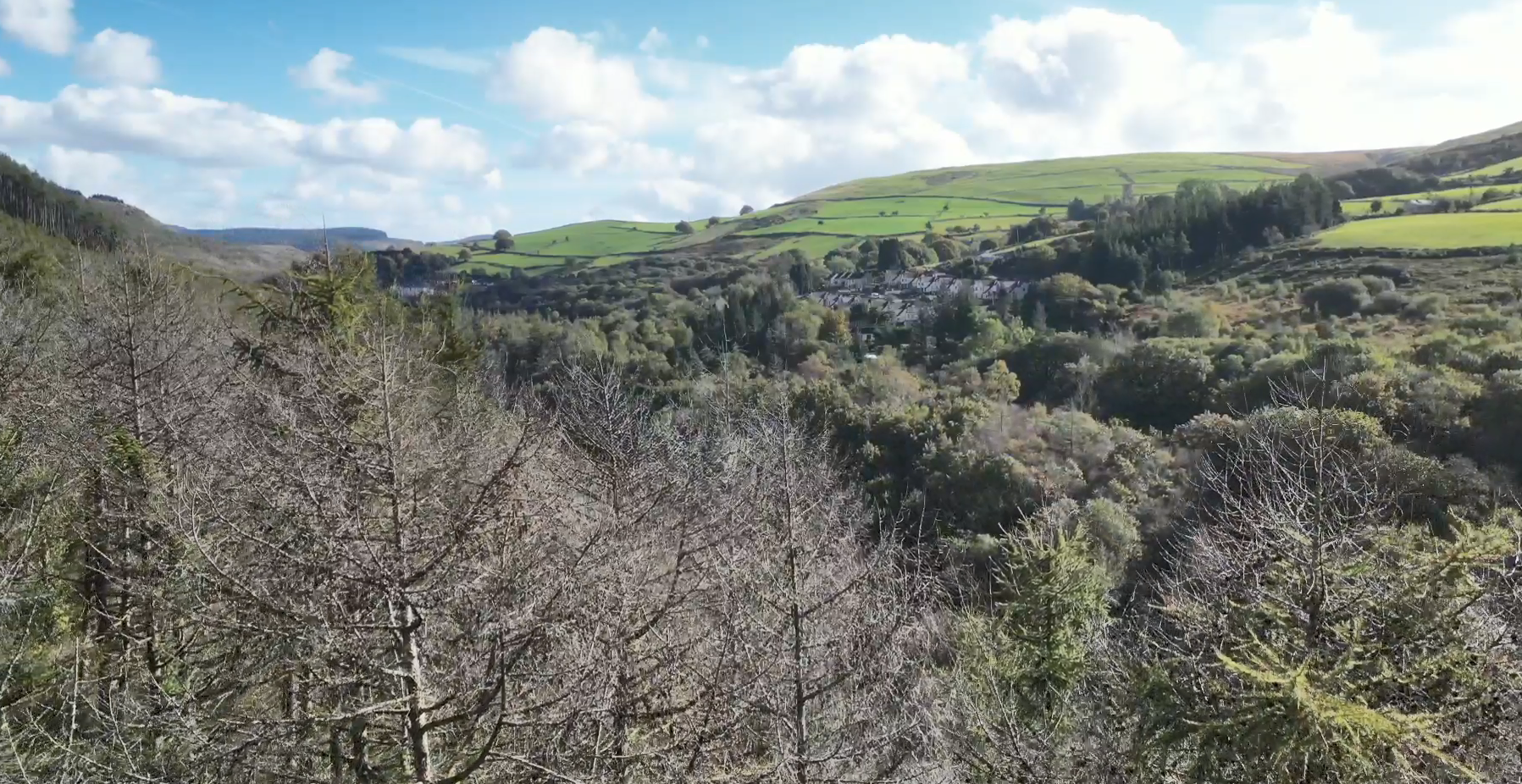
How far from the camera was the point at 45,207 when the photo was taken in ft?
125

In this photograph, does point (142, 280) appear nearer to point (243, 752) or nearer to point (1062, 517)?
point (243, 752)

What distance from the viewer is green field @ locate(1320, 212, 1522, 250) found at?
4067 centimetres

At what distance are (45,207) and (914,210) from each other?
8071cm

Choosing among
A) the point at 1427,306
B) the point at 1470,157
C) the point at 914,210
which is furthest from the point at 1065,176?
the point at 1427,306

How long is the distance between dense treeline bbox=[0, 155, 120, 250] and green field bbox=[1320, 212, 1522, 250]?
62716 mm

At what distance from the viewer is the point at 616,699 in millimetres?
5992

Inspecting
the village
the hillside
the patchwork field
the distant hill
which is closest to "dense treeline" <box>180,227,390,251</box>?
the hillside

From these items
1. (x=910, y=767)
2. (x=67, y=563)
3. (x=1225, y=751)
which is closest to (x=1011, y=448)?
(x=910, y=767)

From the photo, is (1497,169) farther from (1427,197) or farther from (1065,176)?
(1065,176)

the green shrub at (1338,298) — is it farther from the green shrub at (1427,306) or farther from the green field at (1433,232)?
the green field at (1433,232)

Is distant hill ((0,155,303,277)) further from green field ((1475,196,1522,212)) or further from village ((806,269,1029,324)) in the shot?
green field ((1475,196,1522,212))

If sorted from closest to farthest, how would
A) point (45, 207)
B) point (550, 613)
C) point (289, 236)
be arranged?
point (550, 613) → point (45, 207) → point (289, 236)

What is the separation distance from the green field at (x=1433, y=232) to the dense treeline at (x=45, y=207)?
62716 mm

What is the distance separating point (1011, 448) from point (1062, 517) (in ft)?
24.8
